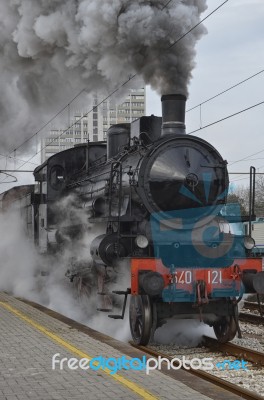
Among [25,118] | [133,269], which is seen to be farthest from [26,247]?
[133,269]

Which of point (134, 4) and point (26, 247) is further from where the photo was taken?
point (26, 247)

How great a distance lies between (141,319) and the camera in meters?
7.54

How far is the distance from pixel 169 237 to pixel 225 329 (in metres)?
1.58

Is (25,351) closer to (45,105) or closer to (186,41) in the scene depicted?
(186,41)

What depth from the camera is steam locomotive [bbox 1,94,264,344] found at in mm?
7398

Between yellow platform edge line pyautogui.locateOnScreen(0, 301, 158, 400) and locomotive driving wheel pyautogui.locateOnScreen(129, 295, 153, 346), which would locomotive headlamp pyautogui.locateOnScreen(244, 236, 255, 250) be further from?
yellow platform edge line pyautogui.locateOnScreen(0, 301, 158, 400)

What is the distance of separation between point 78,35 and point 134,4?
5.71 ft

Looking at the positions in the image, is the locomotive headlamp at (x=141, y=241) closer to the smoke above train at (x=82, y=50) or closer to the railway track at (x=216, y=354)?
the railway track at (x=216, y=354)

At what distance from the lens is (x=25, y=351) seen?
657 centimetres

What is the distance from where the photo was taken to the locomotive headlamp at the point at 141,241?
749cm

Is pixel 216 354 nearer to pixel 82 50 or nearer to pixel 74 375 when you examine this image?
pixel 74 375

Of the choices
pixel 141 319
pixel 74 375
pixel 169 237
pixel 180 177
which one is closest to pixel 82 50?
pixel 180 177

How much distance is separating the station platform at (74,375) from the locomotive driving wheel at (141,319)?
0.42 meters

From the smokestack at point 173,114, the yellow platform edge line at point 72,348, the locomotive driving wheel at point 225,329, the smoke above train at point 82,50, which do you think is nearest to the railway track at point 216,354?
the locomotive driving wheel at point 225,329
